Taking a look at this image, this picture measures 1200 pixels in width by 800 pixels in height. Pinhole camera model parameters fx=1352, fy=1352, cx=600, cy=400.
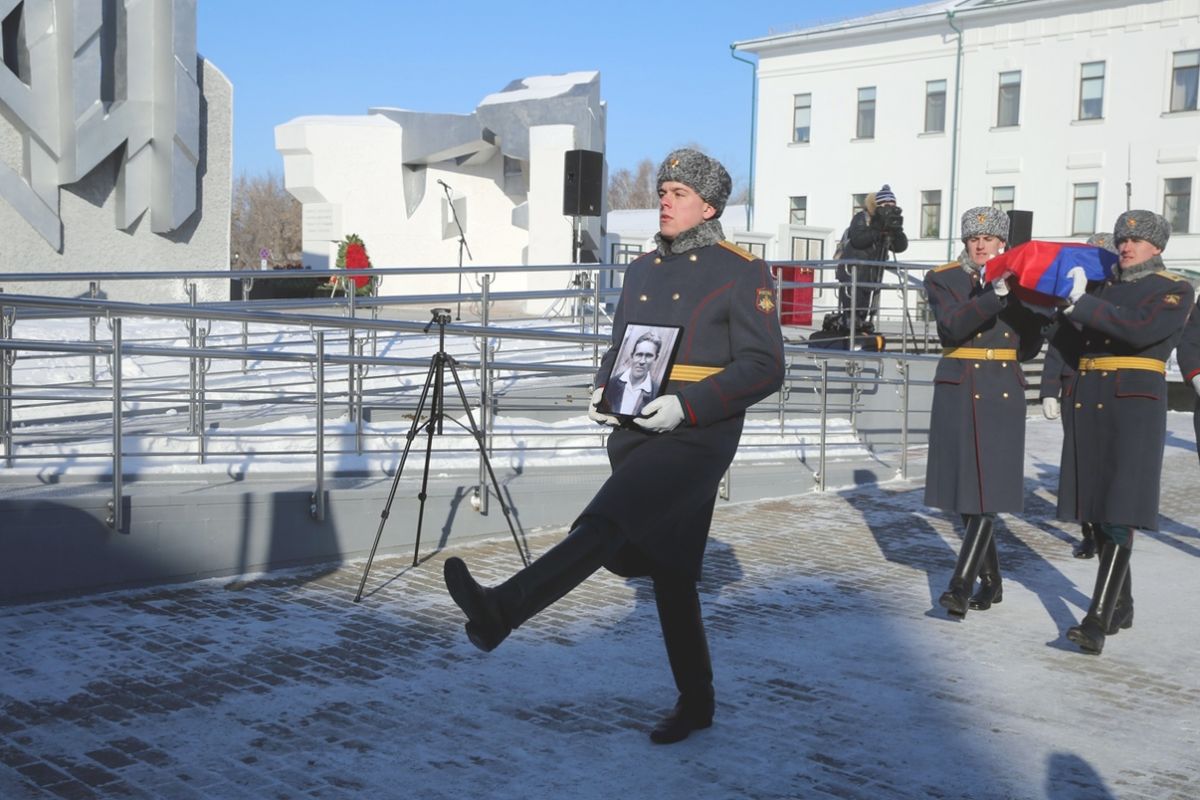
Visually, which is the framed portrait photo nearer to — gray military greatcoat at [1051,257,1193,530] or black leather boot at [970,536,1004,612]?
gray military greatcoat at [1051,257,1193,530]

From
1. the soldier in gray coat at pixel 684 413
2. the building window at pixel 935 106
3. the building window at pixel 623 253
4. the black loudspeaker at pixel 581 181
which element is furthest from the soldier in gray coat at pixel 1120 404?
the building window at pixel 935 106

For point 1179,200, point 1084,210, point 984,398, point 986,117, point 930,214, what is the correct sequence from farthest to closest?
point 930,214
point 986,117
point 1084,210
point 1179,200
point 984,398

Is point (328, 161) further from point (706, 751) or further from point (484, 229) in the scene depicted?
point (706, 751)

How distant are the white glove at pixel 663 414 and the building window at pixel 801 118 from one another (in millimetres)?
43899

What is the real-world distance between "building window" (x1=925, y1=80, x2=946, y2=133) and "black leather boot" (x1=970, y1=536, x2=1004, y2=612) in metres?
38.8

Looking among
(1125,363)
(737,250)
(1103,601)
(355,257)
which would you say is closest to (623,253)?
(355,257)

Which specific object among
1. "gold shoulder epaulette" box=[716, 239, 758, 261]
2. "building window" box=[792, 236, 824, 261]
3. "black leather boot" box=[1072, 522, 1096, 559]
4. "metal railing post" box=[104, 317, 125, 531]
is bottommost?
"black leather boot" box=[1072, 522, 1096, 559]


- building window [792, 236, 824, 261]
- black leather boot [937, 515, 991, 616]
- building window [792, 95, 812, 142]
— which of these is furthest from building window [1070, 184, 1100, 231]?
black leather boot [937, 515, 991, 616]

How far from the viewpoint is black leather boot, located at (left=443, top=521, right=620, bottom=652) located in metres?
3.55

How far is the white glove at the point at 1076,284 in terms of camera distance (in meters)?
5.56

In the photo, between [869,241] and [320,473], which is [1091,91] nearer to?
[869,241]

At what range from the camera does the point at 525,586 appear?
3.62 m

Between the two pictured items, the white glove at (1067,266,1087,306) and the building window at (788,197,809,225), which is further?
the building window at (788,197,809,225)

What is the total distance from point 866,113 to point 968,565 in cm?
4071
